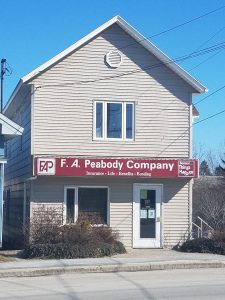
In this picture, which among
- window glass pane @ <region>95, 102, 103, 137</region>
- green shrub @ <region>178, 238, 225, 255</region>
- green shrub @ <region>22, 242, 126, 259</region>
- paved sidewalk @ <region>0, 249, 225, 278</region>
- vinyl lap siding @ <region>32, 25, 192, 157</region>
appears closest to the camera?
paved sidewalk @ <region>0, 249, 225, 278</region>

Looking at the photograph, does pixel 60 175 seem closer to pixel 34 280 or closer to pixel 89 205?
pixel 89 205

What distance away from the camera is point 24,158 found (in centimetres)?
2348

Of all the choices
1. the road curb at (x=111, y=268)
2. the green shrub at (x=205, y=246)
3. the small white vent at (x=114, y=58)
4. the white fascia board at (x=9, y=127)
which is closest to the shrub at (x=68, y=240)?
the road curb at (x=111, y=268)

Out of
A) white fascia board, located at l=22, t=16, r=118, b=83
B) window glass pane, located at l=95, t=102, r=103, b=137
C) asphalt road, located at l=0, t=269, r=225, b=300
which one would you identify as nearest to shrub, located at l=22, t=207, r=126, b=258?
asphalt road, located at l=0, t=269, r=225, b=300

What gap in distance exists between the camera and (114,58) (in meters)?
22.0

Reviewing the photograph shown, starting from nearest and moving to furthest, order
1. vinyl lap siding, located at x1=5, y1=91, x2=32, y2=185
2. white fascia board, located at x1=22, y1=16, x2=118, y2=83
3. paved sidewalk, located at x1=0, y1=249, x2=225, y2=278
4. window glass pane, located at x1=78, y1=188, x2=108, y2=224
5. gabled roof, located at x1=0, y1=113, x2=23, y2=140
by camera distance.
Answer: paved sidewalk, located at x1=0, y1=249, x2=225, y2=278
gabled roof, located at x1=0, y1=113, x2=23, y2=140
white fascia board, located at x1=22, y1=16, x2=118, y2=83
window glass pane, located at x1=78, y1=188, x2=108, y2=224
vinyl lap siding, located at x1=5, y1=91, x2=32, y2=185

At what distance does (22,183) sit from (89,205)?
3883mm

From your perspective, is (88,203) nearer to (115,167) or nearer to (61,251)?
(115,167)

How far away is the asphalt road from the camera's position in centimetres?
1201

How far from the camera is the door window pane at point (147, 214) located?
21969 mm

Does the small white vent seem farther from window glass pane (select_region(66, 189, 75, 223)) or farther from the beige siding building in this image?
window glass pane (select_region(66, 189, 75, 223))

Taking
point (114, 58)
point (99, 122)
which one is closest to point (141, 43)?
point (114, 58)

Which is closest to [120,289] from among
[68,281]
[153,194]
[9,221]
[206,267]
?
[68,281]

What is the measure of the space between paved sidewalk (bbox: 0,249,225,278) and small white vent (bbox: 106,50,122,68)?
691 centimetres
